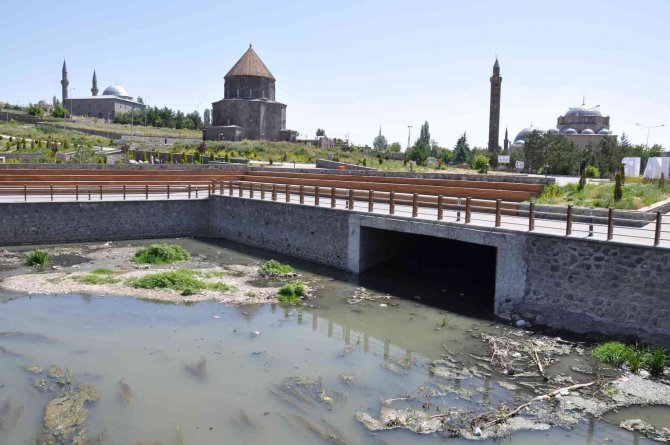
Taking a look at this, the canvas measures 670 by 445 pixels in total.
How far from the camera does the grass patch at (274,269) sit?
20.1 meters

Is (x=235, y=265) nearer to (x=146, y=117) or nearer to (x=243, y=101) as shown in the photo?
(x=243, y=101)

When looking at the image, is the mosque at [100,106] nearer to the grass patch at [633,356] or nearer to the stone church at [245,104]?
the stone church at [245,104]

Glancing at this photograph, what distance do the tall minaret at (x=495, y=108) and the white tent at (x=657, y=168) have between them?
46706 mm

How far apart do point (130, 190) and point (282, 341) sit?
1805 centimetres

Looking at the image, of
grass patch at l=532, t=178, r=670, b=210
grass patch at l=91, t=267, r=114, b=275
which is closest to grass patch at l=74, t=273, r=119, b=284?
grass patch at l=91, t=267, r=114, b=275

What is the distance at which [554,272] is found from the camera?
48.3 feet

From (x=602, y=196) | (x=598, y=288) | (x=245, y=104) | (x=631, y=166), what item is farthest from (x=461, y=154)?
(x=598, y=288)

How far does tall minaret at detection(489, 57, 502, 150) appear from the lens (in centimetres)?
7531

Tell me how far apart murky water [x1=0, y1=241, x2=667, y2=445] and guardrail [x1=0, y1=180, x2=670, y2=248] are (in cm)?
340

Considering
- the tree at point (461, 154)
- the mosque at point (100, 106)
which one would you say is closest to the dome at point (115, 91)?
the mosque at point (100, 106)

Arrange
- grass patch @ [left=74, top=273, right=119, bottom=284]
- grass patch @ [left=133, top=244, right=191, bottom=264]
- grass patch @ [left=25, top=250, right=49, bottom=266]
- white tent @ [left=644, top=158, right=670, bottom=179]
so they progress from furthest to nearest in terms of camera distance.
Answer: white tent @ [left=644, top=158, right=670, bottom=179]
grass patch @ [left=133, top=244, right=191, bottom=264]
grass patch @ [left=25, top=250, right=49, bottom=266]
grass patch @ [left=74, top=273, right=119, bottom=284]

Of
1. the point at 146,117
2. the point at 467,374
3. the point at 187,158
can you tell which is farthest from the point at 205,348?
the point at 146,117

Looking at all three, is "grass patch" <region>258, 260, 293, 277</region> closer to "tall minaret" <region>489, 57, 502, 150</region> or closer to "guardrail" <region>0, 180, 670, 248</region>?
"guardrail" <region>0, 180, 670, 248</region>

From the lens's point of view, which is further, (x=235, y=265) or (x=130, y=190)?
(x=130, y=190)
